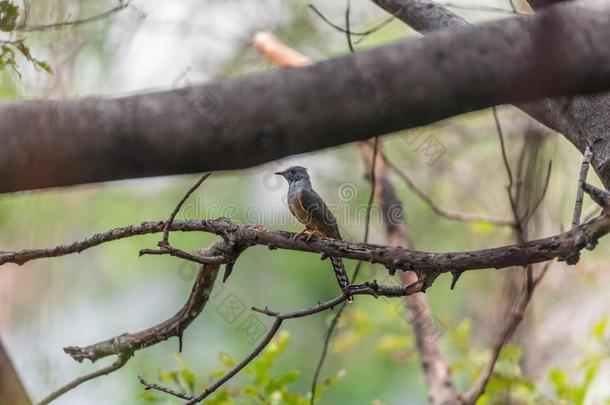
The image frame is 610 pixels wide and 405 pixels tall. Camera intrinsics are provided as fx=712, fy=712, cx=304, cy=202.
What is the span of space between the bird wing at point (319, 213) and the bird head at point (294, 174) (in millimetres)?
486

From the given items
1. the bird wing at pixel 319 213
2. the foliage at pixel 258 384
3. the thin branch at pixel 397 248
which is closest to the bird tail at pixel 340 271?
the foliage at pixel 258 384

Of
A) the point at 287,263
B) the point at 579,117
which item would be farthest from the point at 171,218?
the point at 287,263

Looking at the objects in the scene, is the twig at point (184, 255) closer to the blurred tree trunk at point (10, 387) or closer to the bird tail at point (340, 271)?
the blurred tree trunk at point (10, 387)

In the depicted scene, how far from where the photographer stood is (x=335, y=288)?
11320mm

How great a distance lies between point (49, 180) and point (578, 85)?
103 centimetres

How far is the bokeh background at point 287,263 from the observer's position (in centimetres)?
420

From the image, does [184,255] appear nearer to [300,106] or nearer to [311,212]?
[300,106]

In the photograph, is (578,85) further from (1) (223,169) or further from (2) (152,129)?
(2) (152,129)

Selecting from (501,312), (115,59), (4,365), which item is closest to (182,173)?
(4,365)

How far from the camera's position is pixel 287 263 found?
40.0 feet

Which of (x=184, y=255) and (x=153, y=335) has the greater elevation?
(x=184, y=255)

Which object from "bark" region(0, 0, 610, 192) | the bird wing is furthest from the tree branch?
the bird wing

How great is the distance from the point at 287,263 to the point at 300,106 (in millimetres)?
10935

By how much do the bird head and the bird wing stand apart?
49 centimetres
